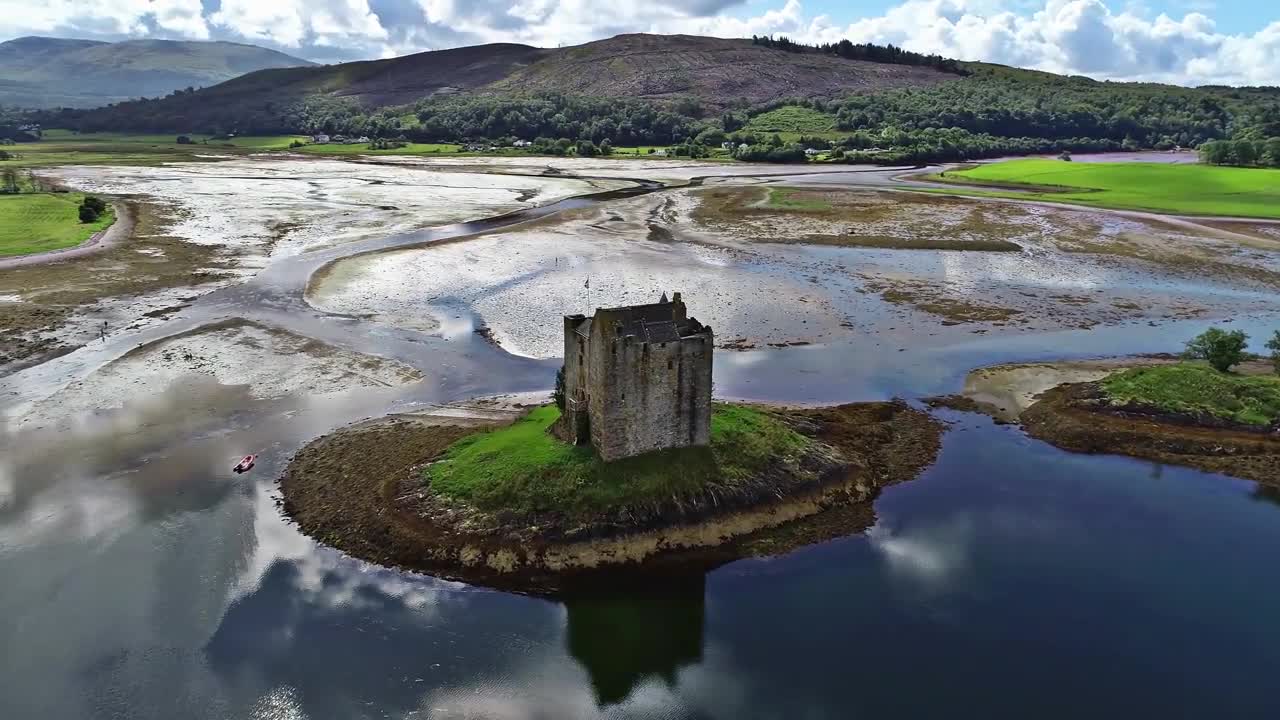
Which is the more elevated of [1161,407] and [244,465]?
[1161,407]

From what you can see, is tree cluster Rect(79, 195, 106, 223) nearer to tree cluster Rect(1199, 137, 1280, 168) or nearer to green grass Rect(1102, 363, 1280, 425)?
green grass Rect(1102, 363, 1280, 425)

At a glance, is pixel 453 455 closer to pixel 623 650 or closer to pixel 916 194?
pixel 623 650

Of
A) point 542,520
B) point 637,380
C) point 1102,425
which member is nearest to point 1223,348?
point 1102,425

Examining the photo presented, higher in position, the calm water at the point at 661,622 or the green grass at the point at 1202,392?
the green grass at the point at 1202,392

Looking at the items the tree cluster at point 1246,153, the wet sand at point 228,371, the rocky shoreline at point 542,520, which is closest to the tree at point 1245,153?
the tree cluster at point 1246,153

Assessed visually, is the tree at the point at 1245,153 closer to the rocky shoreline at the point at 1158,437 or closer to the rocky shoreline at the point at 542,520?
the rocky shoreline at the point at 1158,437

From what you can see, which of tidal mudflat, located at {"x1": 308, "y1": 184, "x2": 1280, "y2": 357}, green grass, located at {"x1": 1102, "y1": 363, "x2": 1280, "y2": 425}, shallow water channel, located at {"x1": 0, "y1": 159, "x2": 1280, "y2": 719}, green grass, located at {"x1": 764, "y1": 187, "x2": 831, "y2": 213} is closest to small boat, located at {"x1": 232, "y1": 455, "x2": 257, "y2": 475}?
shallow water channel, located at {"x1": 0, "y1": 159, "x2": 1280, "y2": 719}

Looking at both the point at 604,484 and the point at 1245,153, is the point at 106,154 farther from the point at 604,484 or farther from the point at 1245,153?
the point at 1245,153
